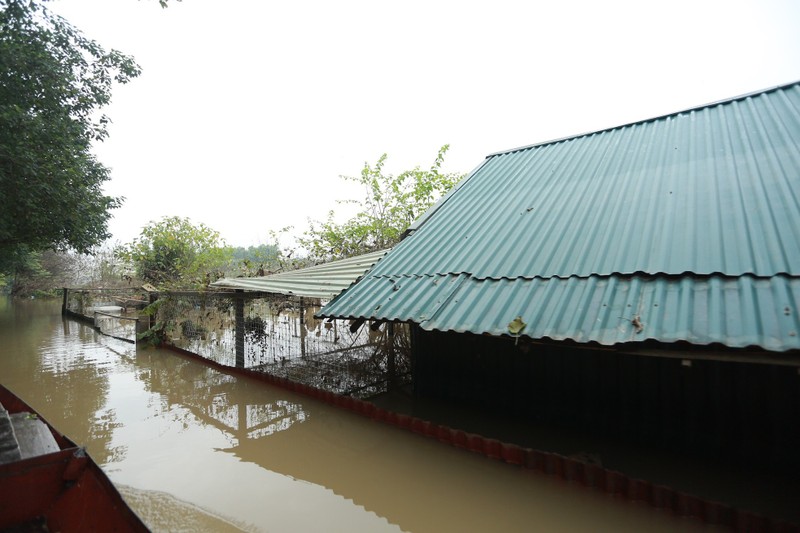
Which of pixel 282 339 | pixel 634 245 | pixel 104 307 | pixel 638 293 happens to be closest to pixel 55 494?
pixel 638 293

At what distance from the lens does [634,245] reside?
3914 mm

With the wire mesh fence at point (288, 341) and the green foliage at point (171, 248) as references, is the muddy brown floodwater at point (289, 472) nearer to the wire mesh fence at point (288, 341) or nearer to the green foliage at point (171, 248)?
the wire mesh fence at point (288, 341)

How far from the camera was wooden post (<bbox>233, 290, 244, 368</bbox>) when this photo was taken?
24.4 ft

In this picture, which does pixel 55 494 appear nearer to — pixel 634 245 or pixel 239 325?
pixel 634 245

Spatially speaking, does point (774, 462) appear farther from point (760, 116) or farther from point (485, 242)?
point (760, 116)

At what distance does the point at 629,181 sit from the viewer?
5.09 m

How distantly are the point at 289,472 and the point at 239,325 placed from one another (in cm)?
404

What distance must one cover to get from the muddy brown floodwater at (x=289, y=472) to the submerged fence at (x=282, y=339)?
36.9 inches

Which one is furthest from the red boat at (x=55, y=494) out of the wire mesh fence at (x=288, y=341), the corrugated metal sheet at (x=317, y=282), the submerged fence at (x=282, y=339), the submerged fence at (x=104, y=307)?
the submerged fence at (x=104, y=307)

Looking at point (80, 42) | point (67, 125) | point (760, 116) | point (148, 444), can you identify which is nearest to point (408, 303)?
point (148, 444)

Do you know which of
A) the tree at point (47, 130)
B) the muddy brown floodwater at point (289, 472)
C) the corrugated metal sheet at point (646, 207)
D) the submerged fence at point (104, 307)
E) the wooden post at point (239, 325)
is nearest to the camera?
the muddy brown floodwater at point (289, 472)

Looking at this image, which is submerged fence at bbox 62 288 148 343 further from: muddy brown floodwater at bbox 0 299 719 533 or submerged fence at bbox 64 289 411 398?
muddy brown floodwater at bbox 0 299 719 533

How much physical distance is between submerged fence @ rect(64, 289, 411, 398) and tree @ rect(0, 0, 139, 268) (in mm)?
4845

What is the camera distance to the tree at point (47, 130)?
1045 cm
